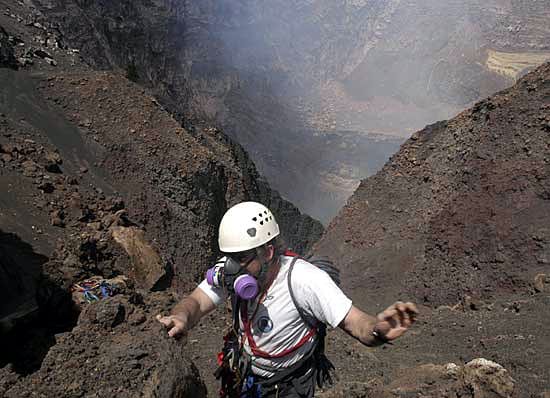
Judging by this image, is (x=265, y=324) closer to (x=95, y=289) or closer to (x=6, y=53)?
(x=95, y=289)

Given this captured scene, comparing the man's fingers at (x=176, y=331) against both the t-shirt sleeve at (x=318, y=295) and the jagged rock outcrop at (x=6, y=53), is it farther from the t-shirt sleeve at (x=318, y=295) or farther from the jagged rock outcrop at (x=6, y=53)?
the jagged rock outcrop at (x=6, y=53)

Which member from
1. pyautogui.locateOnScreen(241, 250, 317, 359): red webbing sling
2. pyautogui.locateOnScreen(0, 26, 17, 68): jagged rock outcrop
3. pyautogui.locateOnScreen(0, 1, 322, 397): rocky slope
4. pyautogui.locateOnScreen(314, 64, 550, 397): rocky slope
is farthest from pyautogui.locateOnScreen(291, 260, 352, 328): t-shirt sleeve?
pyautogui.locateOnScreen(0, 26, 17, 68): jagged rock outcrop

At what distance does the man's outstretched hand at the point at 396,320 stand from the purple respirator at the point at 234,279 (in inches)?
31.9

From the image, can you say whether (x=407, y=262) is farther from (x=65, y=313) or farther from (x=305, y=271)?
(x=305, y=271)

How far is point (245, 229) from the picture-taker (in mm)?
3129

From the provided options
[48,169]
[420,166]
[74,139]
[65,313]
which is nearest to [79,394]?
[65,313]

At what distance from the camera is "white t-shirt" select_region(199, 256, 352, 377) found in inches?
114

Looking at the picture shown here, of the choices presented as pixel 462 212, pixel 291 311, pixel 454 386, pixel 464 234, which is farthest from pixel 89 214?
pixel 462 212

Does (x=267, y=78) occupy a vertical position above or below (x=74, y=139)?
above

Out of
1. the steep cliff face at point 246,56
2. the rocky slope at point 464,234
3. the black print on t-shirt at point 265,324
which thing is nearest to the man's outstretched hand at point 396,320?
the black print on t-shirt at point 265,324

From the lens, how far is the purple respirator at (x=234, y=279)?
2996mm

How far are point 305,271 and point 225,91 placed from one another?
130 feet

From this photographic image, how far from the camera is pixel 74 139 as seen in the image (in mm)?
11828

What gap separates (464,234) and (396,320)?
30.8ft
